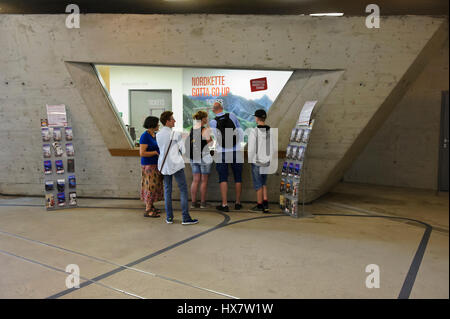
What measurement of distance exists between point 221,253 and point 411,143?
6.15 m

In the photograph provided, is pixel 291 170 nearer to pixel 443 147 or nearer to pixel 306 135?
pixel 306 135

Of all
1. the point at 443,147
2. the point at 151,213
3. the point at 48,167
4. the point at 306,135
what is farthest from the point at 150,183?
the point at 443,147

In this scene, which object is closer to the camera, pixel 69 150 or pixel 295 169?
pixel 295 169

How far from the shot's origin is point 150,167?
5.02m

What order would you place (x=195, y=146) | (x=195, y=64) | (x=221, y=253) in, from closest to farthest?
(x=221, y=253) → (x=195, y=146) → (x=195, y=64)

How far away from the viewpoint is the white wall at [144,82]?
258 inches

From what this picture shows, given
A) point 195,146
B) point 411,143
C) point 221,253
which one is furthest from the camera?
point 411,143

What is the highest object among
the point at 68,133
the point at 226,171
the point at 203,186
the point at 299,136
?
the point at 68,133

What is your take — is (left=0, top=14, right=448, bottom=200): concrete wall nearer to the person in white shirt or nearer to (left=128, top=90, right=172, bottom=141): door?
(left=128, top=90, right=172, bottom=141): door

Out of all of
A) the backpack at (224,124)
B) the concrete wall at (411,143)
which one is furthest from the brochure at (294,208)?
the concrete wall at (411,143)

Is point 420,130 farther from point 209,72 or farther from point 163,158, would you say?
point 163,158

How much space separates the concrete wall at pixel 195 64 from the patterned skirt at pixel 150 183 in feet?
4.00

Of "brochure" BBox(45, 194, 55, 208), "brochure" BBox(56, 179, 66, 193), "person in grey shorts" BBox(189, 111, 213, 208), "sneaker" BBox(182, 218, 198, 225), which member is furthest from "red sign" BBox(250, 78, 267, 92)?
"brochure" BBox(45, 194, 55, 208)
